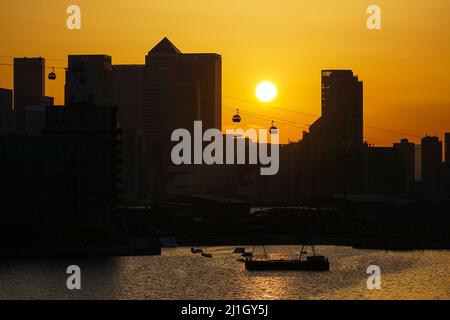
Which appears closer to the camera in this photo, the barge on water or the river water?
the river water

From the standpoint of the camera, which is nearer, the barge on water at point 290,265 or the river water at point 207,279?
the river water at point 207,279

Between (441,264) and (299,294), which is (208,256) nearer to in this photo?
(441,264)

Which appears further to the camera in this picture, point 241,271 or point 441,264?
point 441,264

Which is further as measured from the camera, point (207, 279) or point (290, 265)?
point (290, 265)

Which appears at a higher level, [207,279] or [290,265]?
[207,279]

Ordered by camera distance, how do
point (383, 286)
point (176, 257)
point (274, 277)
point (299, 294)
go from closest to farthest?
point (299, 294)
point (383, 286)
point (274, 277)
point (176, 257)
